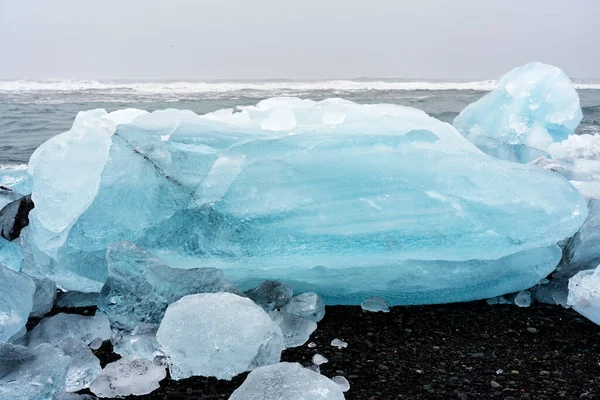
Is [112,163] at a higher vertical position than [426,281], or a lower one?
higher

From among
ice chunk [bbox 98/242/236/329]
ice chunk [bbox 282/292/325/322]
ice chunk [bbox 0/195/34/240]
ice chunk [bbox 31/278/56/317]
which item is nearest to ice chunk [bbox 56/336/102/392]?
ice chunk [bbox 98/242/236/329]

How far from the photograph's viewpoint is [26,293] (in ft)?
6.84

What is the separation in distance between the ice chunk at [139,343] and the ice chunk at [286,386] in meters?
0.55

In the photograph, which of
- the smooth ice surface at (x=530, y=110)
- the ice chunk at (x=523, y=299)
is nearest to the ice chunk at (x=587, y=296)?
the ice chunk at (x=523, y=299)

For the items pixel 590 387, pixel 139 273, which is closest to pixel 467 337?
pixel 590 387

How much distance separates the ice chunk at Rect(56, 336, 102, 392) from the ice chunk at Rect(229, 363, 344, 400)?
1.90 feet

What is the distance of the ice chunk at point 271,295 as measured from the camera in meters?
2.24

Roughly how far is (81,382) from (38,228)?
994mm

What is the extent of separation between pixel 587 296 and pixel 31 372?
6.79ft

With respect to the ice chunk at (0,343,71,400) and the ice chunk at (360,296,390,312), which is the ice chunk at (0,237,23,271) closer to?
the ice chunk at (0,343,71,400)

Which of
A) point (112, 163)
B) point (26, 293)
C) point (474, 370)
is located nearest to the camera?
point (474, 370)

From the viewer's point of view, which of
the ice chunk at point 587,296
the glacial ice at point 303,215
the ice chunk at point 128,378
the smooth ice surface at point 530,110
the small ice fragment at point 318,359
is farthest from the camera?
the smooth ice surface at point 530,110

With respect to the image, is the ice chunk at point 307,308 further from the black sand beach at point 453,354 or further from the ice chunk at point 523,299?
the ice chunk at point 523,299

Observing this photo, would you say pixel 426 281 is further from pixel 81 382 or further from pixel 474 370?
pixel 81 382
